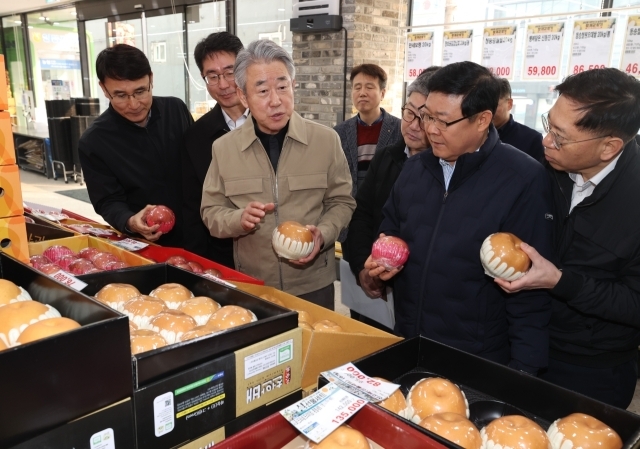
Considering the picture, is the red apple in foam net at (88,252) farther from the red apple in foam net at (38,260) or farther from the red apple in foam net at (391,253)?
the red apple in foam net at (391,253)

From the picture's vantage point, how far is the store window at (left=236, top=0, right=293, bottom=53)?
6805 mm

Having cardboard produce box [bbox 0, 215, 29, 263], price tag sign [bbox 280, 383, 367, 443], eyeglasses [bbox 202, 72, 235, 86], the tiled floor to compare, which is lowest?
the tiled floor

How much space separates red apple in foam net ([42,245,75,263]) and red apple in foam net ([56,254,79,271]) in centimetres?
3

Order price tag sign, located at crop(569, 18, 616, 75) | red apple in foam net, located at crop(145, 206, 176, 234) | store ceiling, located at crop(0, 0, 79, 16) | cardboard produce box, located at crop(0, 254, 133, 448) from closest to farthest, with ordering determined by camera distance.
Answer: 1. cardboard produce box, located at crop(0, 254, 133, 448)
2. red apple in foam net, located at crop(145, 206, 176, 234)
3. price tag sign, located at crop(569, 18, 616, 75)
4. store ceiling, located at crop(0, 0, 79, 16)

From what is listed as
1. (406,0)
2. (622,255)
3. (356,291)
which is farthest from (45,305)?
(406,0)

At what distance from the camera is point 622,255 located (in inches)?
59.2

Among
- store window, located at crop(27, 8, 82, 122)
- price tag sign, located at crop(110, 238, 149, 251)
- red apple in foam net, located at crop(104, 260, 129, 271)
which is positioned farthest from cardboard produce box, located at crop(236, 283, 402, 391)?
store window, located at crop(27, 8, 82, 122)

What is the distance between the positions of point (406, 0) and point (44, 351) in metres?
5.57

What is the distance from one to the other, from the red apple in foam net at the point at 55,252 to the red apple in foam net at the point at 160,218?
13.6 inches

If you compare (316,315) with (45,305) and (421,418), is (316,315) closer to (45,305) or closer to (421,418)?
(421,418)

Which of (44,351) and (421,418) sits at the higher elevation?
(44,351)

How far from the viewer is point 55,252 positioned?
209 centimetres

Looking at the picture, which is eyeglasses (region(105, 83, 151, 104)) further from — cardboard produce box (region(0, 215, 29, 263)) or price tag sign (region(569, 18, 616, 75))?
price tag sign (region(569, 18, 616, 75))

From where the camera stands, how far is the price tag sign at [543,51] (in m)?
4.46
